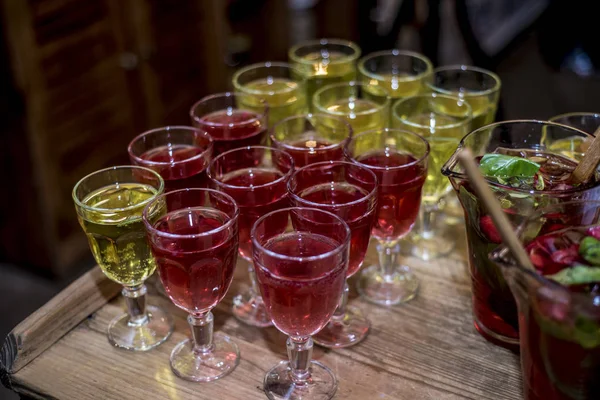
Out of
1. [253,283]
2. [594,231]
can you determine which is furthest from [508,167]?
[253,283]

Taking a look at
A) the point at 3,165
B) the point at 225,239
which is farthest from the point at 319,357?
the point at 3,165

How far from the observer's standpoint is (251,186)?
3.41 feet

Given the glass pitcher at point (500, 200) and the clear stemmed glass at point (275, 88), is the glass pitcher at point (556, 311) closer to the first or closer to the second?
the glass pitcher at point (500, 200)

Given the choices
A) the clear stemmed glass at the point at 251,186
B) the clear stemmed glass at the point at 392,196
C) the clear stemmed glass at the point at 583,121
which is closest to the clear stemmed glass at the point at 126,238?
the clear stemmed glass at the point at 251,186

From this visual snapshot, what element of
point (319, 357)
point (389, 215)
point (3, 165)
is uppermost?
point (389, 215)

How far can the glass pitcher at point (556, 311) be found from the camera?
2.35ft

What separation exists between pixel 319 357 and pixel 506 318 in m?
0.29

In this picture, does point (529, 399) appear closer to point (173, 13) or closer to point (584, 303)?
point (584, 303)

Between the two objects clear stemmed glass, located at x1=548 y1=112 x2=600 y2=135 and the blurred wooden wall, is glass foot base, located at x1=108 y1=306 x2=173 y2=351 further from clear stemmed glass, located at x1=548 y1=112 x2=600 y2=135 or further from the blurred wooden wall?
the blurred wooden wall

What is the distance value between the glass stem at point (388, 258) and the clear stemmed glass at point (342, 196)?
0.13 meters

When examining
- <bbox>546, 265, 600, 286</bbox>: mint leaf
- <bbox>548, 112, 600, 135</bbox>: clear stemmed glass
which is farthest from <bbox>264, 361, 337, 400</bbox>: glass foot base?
<bbox>548, 112, 600, 135</bbox>: clear stemmed glass

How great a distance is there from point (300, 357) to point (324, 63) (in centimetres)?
80

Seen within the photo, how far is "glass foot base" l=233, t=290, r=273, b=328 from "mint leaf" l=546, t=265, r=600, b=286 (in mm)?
498

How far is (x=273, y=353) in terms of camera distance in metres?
1.03
